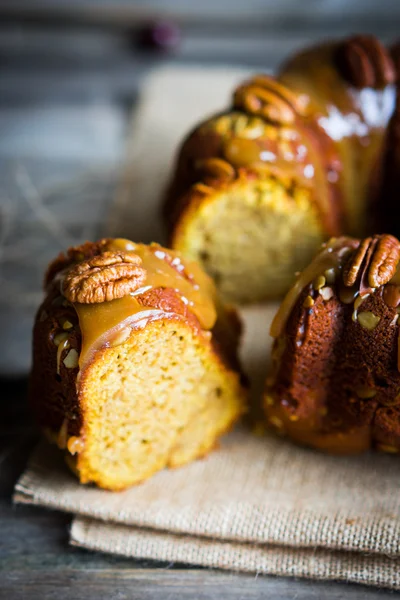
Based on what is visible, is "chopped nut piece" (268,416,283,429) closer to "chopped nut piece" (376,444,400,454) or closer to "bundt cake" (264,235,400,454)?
"bundt cake" (264,235,400,454)

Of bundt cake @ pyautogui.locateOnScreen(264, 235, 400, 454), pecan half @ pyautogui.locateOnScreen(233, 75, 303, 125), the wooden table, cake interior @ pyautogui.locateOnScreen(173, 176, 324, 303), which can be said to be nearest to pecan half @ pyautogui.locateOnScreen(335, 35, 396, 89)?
pecan half @ pyautogui.locateOnScreen(233, 75, 303, 125)

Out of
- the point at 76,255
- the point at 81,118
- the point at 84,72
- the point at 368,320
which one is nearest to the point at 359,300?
the point at 368,320

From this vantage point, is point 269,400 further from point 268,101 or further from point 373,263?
point 268,101

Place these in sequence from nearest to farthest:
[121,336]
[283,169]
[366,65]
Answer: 1. [121,336]
2. [283,169]
3. [366,65]

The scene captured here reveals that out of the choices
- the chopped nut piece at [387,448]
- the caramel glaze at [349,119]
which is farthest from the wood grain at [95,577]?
the caramel glaze at [349,119]

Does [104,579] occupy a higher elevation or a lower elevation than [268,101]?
lower
